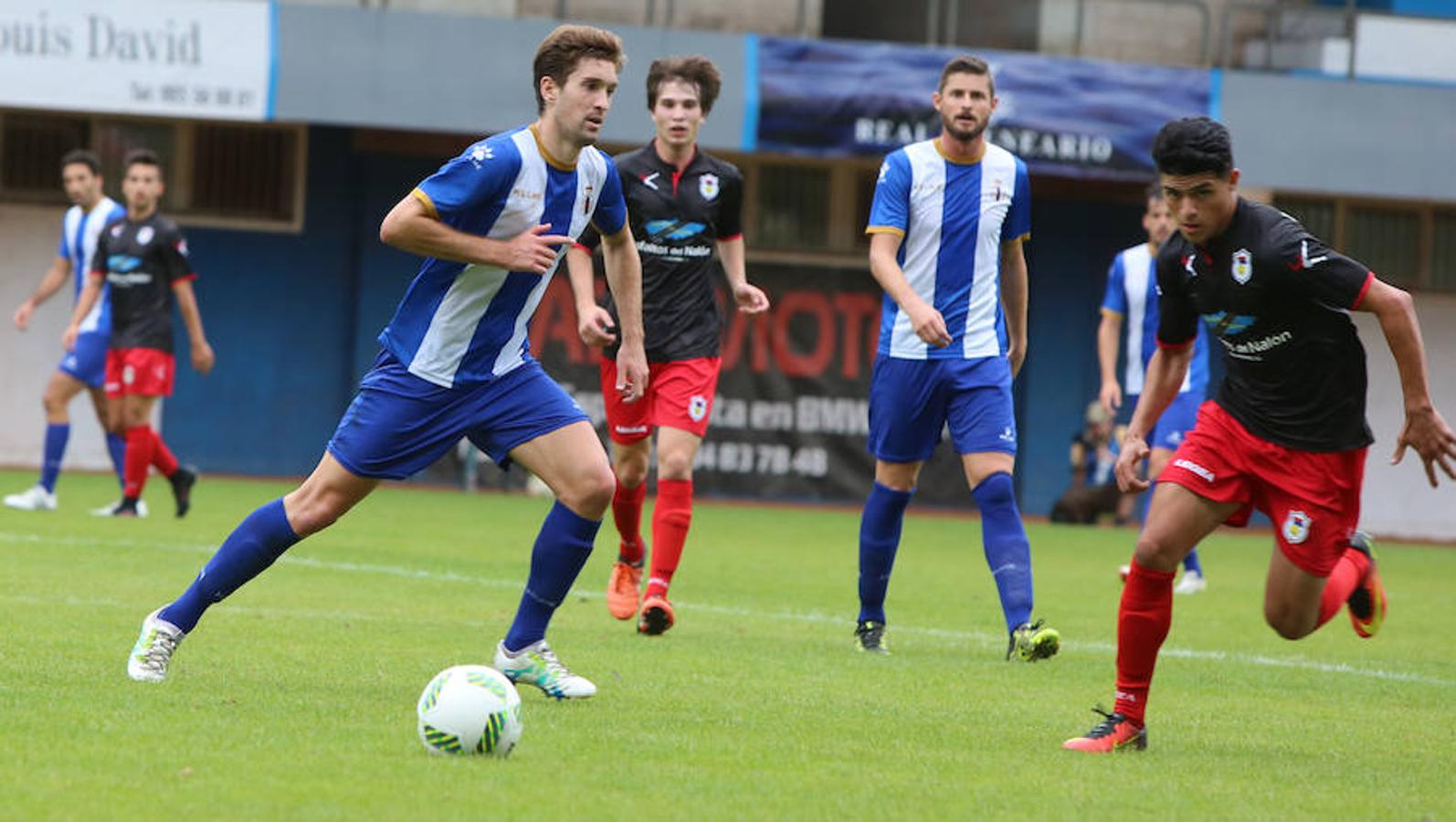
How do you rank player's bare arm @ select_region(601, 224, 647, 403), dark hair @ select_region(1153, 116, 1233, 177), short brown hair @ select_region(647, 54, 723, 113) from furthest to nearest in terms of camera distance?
short brown hair @ select_region(647, 54, 723, 113)
player's bare arm @ select_region(601, 224, 647, 403)
dark hair @ select_region(1153, 116, 1233, 177)

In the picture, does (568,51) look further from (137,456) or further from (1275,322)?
(137,456)

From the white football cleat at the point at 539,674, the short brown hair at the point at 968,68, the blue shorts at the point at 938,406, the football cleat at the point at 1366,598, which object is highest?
the short brown hair at the point at 968,68

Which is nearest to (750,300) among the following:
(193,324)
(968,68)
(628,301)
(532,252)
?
(968,68)

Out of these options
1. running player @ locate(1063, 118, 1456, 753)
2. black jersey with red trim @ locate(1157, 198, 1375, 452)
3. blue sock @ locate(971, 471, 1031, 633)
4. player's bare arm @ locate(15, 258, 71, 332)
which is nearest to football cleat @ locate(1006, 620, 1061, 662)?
blue sock @ locate(971, 471, 1031, 633)

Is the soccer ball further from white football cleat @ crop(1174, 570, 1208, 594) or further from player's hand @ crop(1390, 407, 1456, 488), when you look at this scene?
white football cleat @ crop(1174, 570, 1208, 594)

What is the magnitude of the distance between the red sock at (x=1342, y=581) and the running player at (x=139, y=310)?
9659mm

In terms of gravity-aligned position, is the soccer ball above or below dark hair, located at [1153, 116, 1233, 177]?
below

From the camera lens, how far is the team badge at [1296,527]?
6.46 meters

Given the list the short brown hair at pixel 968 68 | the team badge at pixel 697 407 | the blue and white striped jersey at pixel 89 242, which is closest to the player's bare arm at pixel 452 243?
the short brown hair at pixel 968 68

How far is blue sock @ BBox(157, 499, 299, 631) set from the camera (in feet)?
22.5

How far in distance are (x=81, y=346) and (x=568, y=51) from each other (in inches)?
382

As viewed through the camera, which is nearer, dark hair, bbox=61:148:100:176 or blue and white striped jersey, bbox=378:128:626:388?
blue and white striped jersey, bbox=378:128:626:388

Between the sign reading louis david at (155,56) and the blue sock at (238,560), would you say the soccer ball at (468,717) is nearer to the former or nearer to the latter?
the blue sock at (238,560)

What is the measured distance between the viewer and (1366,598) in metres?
7.04
